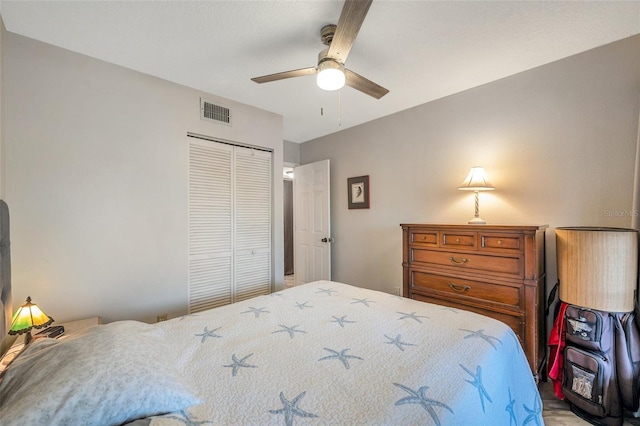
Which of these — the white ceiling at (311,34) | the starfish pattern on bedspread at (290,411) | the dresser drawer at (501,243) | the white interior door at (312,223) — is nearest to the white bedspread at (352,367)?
the starfish pattern on bedspread at (290,411)

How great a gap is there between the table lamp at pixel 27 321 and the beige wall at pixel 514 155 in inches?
119

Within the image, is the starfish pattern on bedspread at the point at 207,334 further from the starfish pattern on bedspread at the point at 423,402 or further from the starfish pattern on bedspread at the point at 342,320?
the starfish pattern on bedspread at the point at 423,402

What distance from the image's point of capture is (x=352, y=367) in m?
1.03

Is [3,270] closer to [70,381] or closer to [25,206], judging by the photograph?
[25,206]

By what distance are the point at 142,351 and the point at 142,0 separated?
73.6 inches

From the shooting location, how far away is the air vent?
8.71 ft

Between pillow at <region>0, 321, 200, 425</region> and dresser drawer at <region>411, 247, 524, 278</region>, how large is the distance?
2126mm

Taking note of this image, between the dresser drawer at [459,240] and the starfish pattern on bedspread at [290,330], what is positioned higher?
the dresser drawer at [459,240]

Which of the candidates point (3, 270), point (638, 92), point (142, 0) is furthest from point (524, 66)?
point (3, 270)

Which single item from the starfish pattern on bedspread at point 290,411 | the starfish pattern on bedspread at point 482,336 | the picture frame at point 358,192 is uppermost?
the picture frame at point 358,192

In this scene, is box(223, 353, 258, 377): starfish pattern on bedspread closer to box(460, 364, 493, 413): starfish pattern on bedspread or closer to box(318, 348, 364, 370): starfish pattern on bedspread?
box(318, 348, 364, 370): starfish pattern on bedspread

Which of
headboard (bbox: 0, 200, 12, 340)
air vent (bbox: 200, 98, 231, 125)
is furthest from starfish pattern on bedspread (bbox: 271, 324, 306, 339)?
air vent (bbox: 200, 98, 231, 125)

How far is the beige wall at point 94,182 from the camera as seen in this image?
1827mm

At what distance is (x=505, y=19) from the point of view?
1686 millimetres
